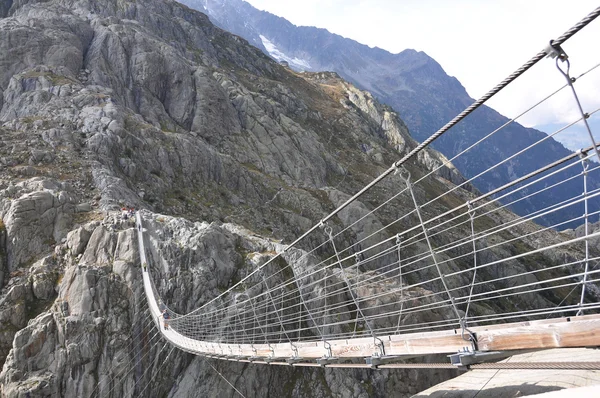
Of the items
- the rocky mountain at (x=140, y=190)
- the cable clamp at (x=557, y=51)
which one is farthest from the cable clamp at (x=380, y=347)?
the rocky mountain at (x=140, y=190)

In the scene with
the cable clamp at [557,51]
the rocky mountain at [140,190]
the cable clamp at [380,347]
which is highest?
the cable clamp at [557,51]

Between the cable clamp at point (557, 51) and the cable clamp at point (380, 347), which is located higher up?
the cable clamp at point (557, 51)

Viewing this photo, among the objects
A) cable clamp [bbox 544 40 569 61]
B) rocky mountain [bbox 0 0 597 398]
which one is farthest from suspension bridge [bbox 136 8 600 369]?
rocky mountain [bbox 0 0 597 398]

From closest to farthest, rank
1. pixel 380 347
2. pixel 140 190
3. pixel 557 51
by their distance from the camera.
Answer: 1. pixel 557 51
2. pixel 380 347
3. pixel 140 190

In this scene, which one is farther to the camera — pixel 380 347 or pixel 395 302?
pixel 395 302

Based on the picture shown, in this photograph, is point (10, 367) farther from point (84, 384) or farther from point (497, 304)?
point (497, 304)

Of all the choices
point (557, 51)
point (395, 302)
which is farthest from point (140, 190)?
point (557, 51)

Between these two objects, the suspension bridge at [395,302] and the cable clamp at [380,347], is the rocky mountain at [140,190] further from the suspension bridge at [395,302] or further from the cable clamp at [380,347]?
the cable clamp at [380,347]

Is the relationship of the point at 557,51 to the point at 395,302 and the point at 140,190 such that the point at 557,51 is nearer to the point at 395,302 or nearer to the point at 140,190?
the point at 395,302
